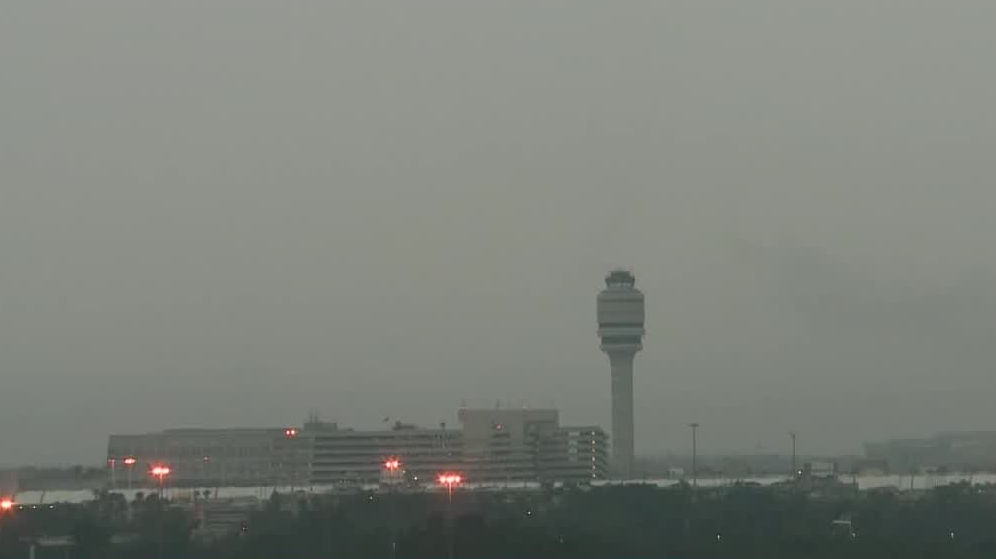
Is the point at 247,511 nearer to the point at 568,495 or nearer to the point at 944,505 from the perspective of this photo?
the point at 568,495

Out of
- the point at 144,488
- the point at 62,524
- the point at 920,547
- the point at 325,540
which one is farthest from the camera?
the point at 144,488

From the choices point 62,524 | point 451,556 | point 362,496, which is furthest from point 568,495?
point 451,556

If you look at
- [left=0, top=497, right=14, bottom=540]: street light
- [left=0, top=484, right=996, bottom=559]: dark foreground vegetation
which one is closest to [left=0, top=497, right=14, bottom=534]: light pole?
[left=0, top=497, right=14, bottom=540]: street light

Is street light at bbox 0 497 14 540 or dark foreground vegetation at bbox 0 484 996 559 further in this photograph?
street light at bbox 0 497 14 540

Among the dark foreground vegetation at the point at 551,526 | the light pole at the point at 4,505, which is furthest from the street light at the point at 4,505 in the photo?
the dark foreground vegetation at the point at 551,526

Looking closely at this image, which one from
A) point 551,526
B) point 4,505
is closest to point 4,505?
point 4,505

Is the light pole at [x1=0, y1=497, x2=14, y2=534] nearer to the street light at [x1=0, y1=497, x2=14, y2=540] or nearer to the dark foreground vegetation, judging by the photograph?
the street light at [x1=0, y1=497, x2=14, y2=540]

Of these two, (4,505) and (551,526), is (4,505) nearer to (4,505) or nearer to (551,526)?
(4,505)

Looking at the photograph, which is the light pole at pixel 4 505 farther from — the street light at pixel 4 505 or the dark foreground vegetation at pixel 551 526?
the dark foreground vegetation at pixel 551 526
